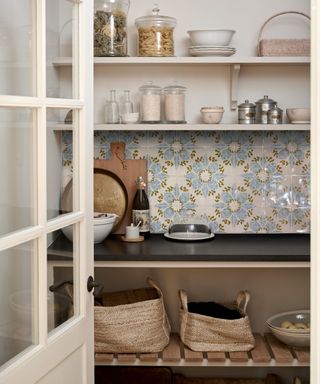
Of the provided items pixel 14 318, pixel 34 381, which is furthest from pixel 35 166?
pixel 34 381

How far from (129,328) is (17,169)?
1.45m

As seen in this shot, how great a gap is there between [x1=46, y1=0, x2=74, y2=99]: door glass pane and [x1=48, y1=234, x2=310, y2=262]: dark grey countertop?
1.11m

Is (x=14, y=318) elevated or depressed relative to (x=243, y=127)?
depressed

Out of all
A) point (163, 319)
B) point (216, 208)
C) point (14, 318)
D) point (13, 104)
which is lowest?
point (163, 319)

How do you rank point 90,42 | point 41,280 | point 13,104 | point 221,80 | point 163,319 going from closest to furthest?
point 13,104 < point 41,280 < point 90,42 < point 163,319 < point 221,80

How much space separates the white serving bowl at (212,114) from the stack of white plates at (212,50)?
0.26 m

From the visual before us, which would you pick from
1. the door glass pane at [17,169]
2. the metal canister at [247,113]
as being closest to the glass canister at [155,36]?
the metal canister at [247,113]

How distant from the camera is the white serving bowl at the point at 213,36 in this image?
3291 mm

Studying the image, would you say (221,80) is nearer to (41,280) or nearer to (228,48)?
(228,48)

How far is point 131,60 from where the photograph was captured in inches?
129

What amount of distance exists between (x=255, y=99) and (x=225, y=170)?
1.29ft

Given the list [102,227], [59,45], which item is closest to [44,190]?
[59,45]

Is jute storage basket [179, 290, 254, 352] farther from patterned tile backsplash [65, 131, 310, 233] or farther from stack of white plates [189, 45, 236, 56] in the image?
stack of white plates [189, 45, 236, 56]

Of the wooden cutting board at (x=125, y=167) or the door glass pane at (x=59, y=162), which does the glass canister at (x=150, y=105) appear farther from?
the door glass pane at (x=59, y=162)
